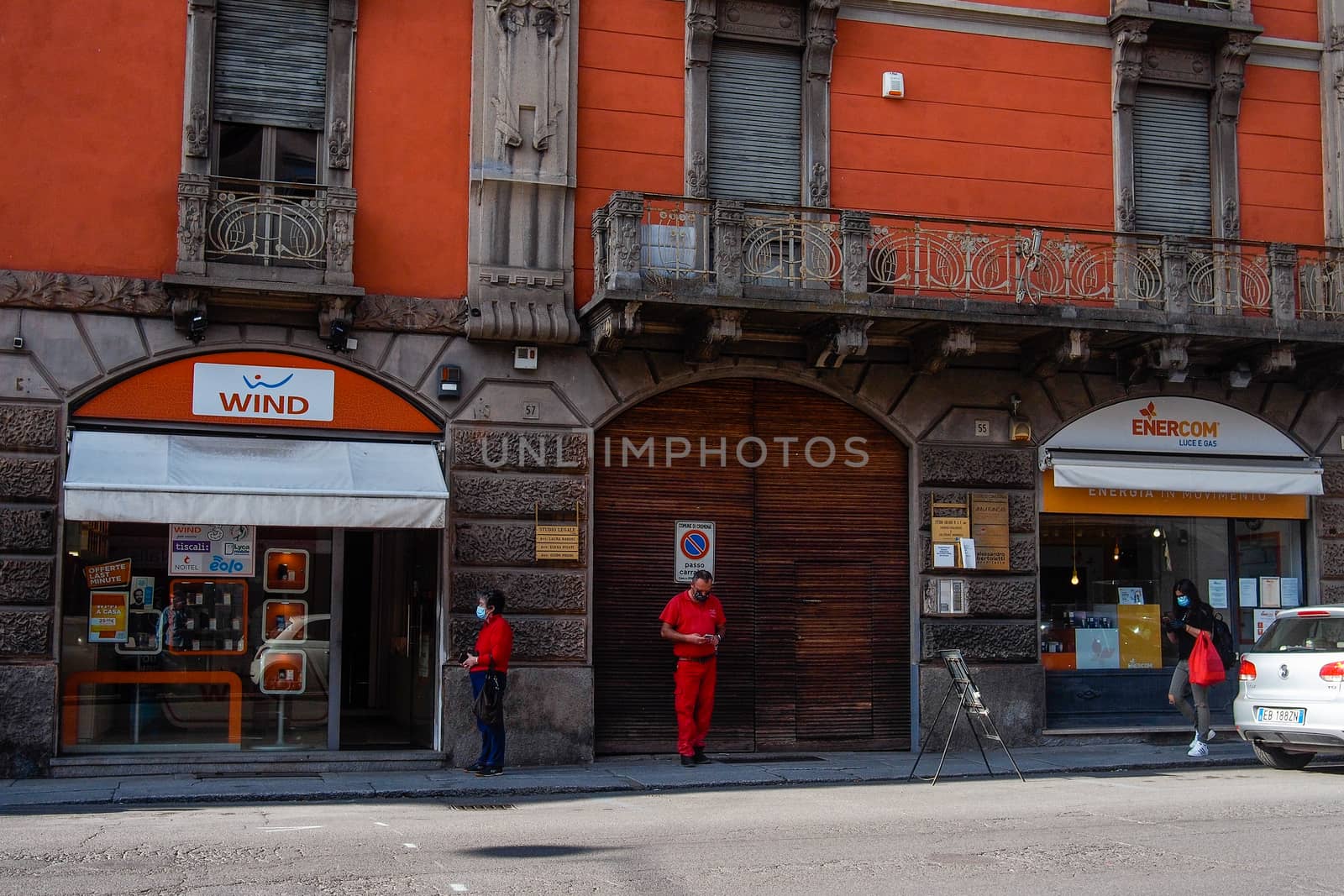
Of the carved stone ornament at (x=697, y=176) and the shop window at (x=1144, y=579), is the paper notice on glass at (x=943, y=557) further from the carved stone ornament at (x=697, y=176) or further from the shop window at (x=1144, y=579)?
the carved stone ornament at (x=697, y=176)

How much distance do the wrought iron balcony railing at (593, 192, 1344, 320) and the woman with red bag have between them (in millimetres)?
3035

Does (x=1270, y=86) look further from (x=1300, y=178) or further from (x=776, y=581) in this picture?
(x=776, y=581)

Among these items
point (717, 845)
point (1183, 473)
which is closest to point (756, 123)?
point (1183, 473)

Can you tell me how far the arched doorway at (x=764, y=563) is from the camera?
14508 mm

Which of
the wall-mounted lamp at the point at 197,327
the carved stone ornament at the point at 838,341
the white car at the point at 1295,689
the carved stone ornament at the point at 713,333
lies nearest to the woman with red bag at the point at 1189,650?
the white car at the point at 1295,689

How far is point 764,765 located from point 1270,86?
10.2 m

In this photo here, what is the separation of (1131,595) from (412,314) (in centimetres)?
863

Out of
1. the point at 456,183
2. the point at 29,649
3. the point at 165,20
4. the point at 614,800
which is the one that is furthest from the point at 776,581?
the point at 165,20

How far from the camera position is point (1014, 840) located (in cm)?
896

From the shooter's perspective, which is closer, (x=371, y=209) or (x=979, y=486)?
(x=371, y=209)

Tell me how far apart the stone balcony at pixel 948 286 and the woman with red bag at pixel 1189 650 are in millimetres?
2505

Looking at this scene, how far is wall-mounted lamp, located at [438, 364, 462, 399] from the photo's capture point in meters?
13.8

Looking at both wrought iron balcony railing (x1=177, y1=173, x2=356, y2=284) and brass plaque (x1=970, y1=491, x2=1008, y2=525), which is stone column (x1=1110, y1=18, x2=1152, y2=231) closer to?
brass plaque (x1=970, y1=491, x2=1008, y2=525)

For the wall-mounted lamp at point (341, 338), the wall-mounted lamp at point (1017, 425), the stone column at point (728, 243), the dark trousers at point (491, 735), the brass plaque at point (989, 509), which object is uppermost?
the stone column at point (728, 243)
